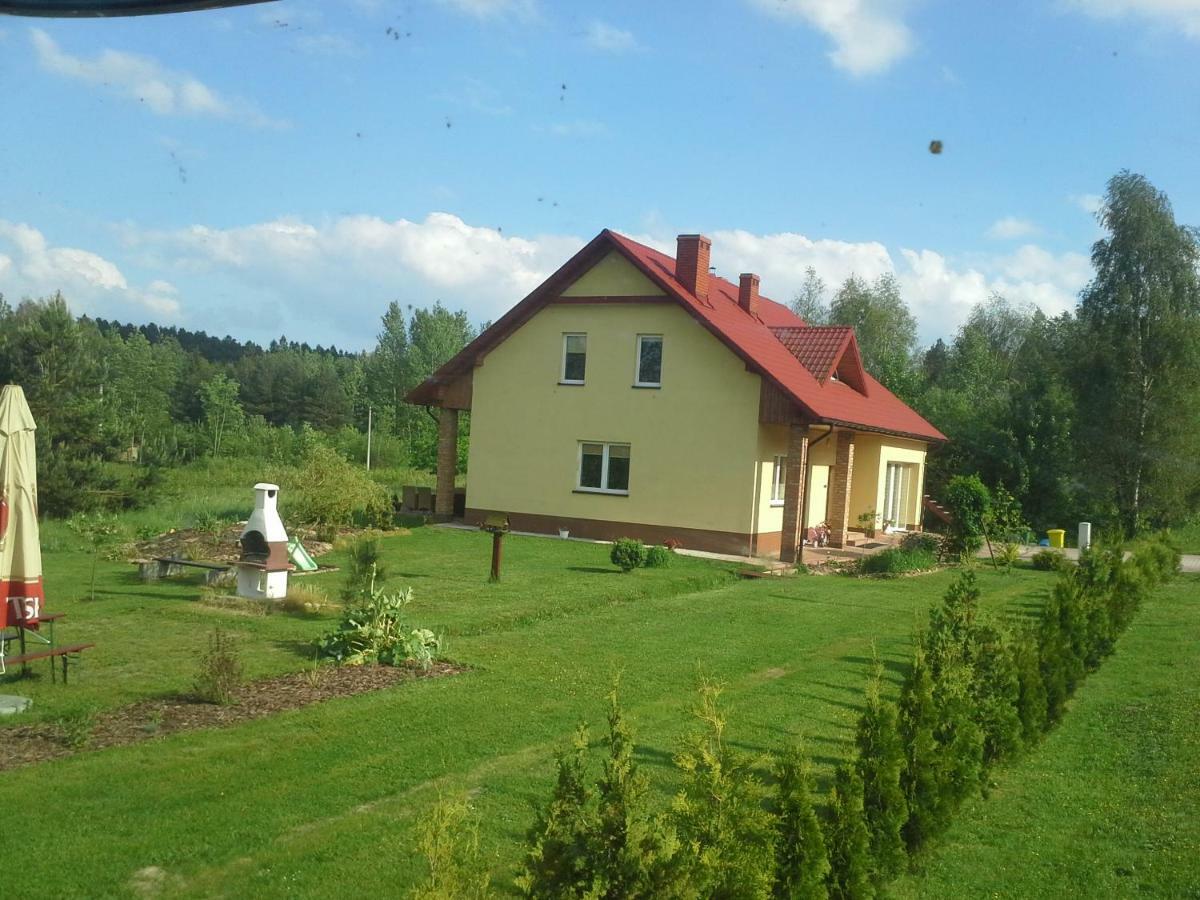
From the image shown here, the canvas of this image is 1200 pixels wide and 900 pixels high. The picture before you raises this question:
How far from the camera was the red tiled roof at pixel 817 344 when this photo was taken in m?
26.7

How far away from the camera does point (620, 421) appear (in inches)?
982

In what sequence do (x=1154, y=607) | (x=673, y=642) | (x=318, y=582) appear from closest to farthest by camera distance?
(x=673, y=642) → (x=318, y=582) → (x=1154, y=607)

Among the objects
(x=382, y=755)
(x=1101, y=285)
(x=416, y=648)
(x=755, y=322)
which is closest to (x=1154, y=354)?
(x=1101, y=285)

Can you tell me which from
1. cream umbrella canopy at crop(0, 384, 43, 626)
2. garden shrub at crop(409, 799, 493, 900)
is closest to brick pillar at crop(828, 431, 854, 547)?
cream umbrella canopy at crop(0, 384, 43, 626)

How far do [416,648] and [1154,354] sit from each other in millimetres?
34665

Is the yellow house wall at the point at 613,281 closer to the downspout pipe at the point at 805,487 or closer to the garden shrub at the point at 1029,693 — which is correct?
the downspout pipe at the point at 805,487

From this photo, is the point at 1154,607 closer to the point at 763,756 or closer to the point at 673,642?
the point at 673,642

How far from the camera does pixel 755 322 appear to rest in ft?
90.6

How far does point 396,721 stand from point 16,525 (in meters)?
4.05

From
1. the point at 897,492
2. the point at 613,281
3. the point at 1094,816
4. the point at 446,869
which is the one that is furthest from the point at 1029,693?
the point at 897,492

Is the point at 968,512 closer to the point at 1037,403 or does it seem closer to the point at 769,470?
the point at 769,470

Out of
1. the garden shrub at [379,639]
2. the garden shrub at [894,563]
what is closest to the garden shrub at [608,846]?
the garden shrub at [379,639]

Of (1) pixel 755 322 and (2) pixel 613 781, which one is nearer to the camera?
(2) pixel 613 781

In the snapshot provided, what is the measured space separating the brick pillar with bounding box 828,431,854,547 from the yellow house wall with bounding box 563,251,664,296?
279 inches
